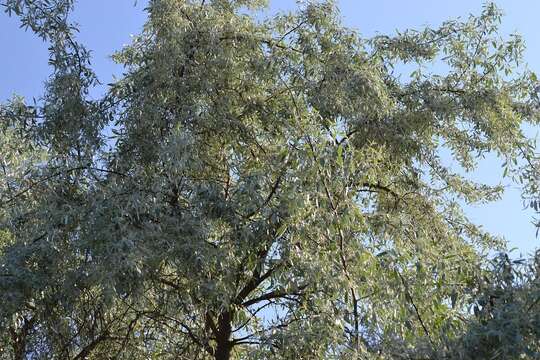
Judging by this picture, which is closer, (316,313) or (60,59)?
(316,313)

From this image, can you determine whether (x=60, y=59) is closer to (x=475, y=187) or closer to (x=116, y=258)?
(x=116, y=258)

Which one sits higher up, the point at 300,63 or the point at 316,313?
the point at 300,63

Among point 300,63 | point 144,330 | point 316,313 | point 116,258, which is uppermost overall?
point 300,63

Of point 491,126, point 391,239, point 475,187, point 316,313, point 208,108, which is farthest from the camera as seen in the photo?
point 475,187

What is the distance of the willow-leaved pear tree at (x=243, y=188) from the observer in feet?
14.7

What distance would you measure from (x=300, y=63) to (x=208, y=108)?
831mm

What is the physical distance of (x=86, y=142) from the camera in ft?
20.9

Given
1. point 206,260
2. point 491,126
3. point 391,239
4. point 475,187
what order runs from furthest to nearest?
point 475,187 < point 491,126 < point 391,239 < point 206,260

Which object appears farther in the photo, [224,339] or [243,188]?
[224,339]

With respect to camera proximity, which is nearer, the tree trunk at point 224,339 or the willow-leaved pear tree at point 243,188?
the willow-leaved pear tree at point 243,188

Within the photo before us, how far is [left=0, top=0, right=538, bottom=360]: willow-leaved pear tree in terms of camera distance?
4473mm

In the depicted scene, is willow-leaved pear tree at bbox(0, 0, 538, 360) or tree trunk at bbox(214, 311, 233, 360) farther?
tree trunk at bbox(214, 311, 233, 360)

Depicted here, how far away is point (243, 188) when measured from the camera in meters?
5.25

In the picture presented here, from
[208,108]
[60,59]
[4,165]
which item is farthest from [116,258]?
[4,165]
